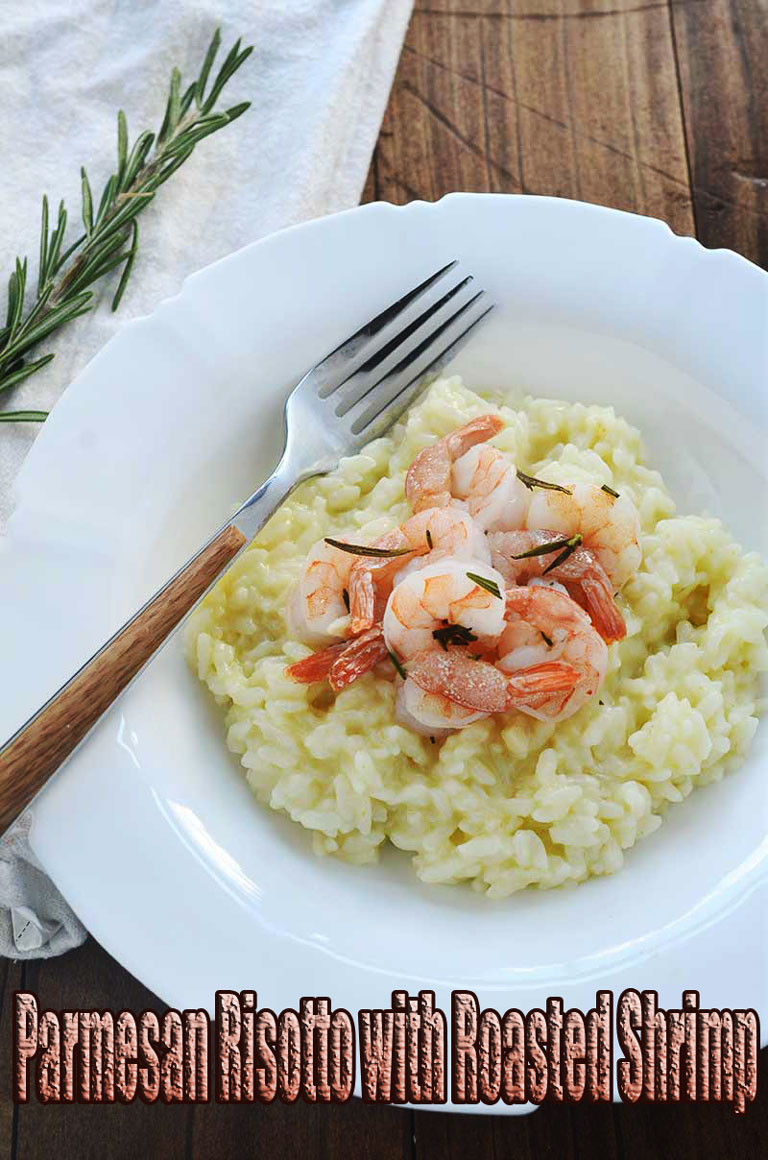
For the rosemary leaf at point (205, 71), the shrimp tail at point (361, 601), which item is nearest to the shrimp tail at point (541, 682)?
the shrimp tail at point (361, 601)

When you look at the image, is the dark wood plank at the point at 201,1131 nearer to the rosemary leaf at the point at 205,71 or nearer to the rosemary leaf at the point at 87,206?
the rosemary leaf at the point at 87,206

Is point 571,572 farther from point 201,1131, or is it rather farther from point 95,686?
point 201,1131

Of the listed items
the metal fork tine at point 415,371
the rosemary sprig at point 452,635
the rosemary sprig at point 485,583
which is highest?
the metal fork tine at point 415,371

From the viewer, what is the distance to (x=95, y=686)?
86.4 inches

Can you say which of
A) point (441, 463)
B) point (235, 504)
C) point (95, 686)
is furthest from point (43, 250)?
point (95, 686)

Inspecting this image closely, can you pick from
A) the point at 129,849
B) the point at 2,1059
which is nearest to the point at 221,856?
the point at 129,849

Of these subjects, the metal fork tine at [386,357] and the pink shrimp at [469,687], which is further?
the metal fork tine at [386,357]

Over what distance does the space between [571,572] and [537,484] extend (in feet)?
0.75

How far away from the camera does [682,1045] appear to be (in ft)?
6.61

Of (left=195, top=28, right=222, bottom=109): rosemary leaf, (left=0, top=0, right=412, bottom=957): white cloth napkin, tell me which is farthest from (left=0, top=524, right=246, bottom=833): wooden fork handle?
(left=195, top=28, right=222, bottom=109): rosemary leaf

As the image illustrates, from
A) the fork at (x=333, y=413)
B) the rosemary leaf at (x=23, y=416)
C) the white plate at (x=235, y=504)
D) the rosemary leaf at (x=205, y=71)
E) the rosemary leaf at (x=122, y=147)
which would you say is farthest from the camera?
the rosemary leaf at (x=205, y=71)

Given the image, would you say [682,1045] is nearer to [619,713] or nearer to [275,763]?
[619,713]

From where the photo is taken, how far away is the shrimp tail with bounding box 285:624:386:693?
235cm

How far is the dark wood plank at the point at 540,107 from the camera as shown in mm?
3449
